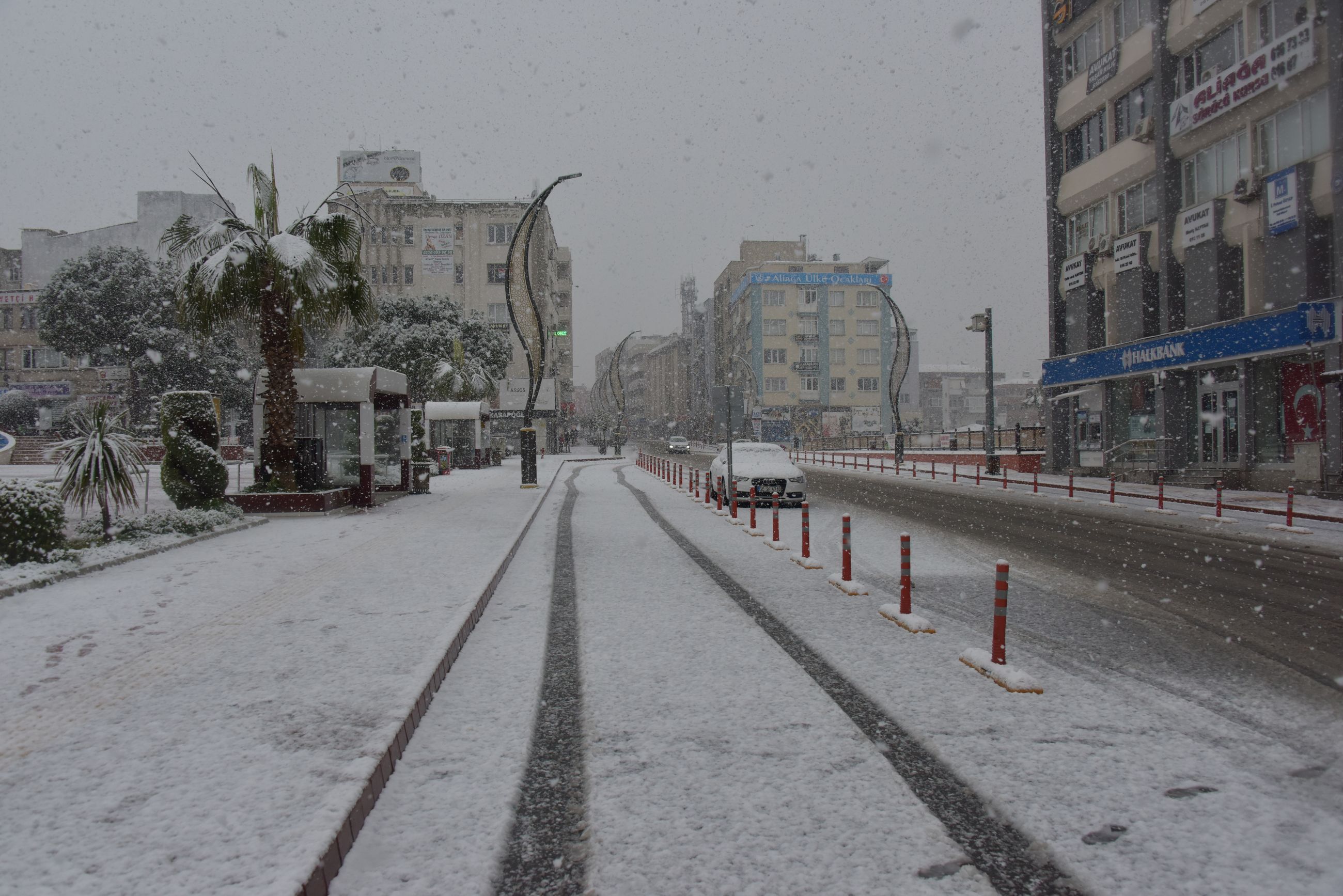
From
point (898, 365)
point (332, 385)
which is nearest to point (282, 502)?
point (332, 385)

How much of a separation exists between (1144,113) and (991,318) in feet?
25.6

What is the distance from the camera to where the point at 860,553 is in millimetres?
11859

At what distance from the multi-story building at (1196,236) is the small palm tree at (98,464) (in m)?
23.4

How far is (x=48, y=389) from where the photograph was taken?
204 feet

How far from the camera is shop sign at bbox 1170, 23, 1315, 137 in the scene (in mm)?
20391

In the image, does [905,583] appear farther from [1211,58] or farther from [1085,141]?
[1085,141]

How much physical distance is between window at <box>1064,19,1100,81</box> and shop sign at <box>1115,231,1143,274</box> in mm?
7111

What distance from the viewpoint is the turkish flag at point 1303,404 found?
20.6 meters

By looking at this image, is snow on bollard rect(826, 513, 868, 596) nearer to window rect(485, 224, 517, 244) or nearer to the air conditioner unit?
the air conditioner unit

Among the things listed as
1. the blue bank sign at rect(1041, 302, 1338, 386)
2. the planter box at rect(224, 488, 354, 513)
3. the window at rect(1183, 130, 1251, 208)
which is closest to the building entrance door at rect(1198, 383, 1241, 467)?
the blue bank sign at rect(1041, 302, 1338, 386)

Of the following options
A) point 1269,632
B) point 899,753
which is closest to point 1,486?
point 899,753

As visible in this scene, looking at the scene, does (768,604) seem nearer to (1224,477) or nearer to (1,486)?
(1,486)

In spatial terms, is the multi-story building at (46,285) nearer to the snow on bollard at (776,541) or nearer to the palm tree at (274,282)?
the palm tree at (274,282)

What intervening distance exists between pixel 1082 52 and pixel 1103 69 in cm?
262
